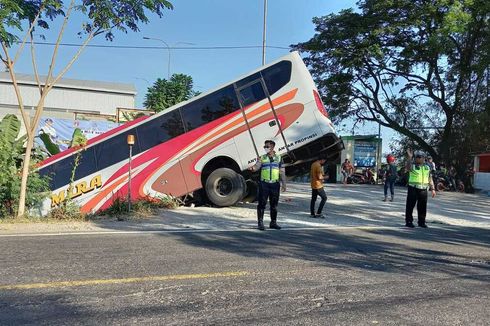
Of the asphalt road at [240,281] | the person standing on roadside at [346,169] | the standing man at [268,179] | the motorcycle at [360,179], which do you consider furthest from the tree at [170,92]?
the asphalt road at [240,281]

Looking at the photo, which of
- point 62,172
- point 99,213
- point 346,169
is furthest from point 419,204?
point 346,169

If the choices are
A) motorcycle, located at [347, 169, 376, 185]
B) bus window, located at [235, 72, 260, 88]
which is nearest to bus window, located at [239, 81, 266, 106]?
bus window, located at [235, 72, 260, 88]

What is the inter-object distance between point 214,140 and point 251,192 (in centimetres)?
231

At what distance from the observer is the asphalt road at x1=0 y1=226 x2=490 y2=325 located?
4.52 meters

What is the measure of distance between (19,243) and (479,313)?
6.87 m

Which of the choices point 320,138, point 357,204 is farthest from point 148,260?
point 357,204

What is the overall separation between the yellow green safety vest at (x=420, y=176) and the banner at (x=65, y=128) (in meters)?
15.2

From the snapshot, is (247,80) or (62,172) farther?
(247,80)

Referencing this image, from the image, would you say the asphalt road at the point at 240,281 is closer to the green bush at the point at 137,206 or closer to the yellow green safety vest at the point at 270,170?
the yellow green safety vest at the point at 270,170

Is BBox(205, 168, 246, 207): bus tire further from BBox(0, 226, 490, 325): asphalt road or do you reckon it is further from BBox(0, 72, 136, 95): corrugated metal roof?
BBox(0, 72, 136, 95): corrugated metal roof

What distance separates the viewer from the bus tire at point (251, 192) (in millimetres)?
14570

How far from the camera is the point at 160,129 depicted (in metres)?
13.7

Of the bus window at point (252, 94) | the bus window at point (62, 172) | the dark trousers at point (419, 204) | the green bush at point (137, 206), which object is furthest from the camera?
the bus window at point (252, 94)

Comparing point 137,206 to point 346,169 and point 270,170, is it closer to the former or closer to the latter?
point 270,170
